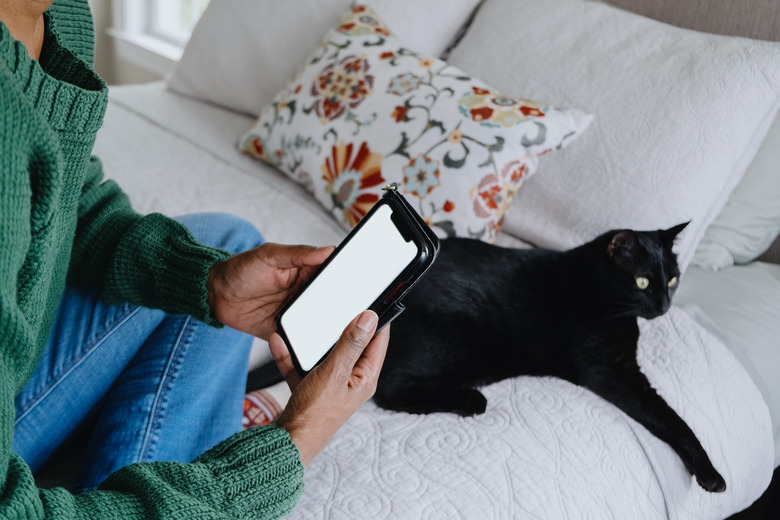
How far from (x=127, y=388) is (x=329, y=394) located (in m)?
0.30

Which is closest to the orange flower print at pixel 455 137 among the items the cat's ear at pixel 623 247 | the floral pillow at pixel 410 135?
the floral pillow at pixel 410 135

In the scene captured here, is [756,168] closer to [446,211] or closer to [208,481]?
[446,211]

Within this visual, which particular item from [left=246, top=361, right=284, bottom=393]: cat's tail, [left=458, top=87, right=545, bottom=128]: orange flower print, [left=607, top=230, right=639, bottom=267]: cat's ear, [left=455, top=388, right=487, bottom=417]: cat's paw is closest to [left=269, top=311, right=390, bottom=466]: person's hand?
[left=455, top=388, right=487, bottom=417]: cat's paw

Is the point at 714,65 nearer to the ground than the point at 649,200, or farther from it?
farther from it

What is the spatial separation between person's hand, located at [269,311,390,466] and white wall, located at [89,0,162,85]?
2374mm

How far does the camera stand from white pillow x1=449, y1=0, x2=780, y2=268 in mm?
1026

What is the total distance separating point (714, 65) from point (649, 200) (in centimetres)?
23

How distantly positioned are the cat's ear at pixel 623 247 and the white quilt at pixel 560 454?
118 mm

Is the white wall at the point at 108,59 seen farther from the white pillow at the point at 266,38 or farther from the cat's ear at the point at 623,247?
the cat's ear at the point at 623,247

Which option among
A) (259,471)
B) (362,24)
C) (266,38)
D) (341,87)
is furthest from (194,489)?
(266,38)

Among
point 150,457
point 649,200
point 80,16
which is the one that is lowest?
point 150,457

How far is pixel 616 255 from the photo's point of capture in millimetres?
942

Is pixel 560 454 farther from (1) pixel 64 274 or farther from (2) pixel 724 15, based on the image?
(2) pixel 724 15

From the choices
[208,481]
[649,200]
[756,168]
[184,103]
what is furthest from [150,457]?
[184,103]
